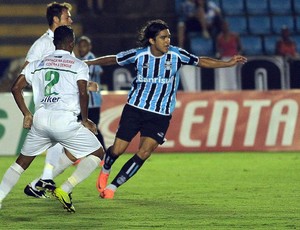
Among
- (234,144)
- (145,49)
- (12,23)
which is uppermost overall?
(145,49)

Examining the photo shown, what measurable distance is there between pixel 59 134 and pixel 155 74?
189 cm

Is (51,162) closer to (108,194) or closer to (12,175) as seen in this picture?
(108,194)

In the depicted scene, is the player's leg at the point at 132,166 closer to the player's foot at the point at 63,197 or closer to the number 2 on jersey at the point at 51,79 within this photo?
the player's foot at the point at 63,197

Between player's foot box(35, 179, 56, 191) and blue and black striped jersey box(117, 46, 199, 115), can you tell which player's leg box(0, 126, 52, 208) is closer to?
player's foot box(35, 179, 56, 191)

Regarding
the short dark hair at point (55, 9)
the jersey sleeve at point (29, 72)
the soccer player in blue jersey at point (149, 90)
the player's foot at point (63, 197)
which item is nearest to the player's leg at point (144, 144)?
the soccer player in blue jersey at point (149, 90)

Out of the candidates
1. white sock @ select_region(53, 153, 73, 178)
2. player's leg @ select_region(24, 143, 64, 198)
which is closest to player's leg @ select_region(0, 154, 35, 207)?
player's leg @ select_region(24, 143, 64, 198)

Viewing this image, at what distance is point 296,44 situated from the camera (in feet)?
78.5

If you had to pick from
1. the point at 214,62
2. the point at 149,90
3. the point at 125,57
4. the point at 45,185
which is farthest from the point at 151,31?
the point at 45,185

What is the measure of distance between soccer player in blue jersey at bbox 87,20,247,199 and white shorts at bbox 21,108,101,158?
1.37m

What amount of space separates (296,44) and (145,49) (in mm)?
13004

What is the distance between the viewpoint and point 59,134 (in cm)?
965

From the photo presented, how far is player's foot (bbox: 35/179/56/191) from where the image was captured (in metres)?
10.2

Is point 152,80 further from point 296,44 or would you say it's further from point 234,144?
point 296,44

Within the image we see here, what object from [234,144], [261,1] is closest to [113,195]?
[234,144]
